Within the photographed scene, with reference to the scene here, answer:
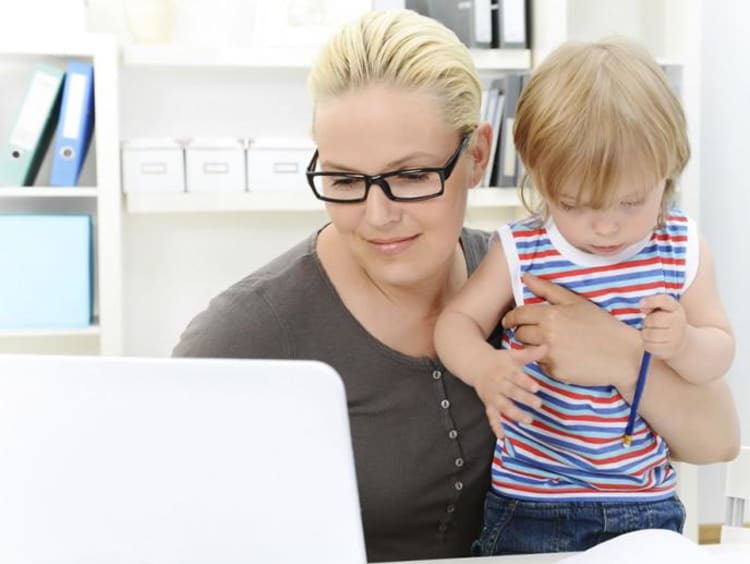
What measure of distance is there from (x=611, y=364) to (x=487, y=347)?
16cm

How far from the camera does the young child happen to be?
1.18m

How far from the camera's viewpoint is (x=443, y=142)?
131 cm

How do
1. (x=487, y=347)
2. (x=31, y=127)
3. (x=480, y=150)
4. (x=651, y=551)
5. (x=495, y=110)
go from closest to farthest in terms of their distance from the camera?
(x=651, y=551) → (x=487, y=347) → (x=480, y=150) → (x=31, y=127) → (x=495, y=110)

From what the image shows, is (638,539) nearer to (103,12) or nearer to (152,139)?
Answer: (152,139)

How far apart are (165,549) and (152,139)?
2.45 meters

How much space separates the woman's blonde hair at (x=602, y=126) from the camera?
117 cm

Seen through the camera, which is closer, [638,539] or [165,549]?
[165,549]

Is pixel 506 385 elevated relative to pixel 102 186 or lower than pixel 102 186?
lower

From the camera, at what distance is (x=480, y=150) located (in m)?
1.42

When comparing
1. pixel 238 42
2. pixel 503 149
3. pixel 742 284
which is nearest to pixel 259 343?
pixel 503 149

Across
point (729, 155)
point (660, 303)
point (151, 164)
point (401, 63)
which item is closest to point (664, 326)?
point (660, 303)

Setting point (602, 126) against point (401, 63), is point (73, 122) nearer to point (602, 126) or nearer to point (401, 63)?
point (401, 63)

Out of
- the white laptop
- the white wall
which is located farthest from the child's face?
the white wall

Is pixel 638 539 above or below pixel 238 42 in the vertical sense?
below
